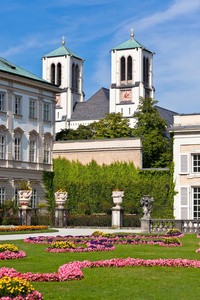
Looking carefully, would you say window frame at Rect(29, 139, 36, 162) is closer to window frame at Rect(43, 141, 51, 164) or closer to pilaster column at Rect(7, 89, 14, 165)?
window frame at Rect(43, 141, 51, 164)

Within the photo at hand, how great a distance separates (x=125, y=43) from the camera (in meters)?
105

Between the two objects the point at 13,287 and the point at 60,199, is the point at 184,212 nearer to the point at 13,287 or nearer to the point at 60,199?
the point at 60,199

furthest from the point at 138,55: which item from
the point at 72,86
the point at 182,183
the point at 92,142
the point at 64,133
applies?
the point at 182,183

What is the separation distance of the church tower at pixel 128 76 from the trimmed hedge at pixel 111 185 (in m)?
51.1

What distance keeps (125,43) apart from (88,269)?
310 feet

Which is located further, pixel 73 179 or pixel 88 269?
pixel 73 179

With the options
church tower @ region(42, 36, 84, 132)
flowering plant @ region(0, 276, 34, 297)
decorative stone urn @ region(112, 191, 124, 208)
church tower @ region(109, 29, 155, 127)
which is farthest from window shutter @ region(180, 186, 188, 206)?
church tower @ region(42, 36, 84, 132)

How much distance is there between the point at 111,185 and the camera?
46.4 metres

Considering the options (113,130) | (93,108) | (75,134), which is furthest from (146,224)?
(93,108)

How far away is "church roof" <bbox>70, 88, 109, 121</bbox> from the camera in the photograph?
106062 mm

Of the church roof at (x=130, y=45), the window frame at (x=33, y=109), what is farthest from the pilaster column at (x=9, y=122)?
the church roof at (x=130, y=45)

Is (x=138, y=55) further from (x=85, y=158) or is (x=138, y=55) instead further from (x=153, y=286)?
(x=153, y=286)

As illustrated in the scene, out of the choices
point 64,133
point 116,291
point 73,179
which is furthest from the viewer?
point 64,133

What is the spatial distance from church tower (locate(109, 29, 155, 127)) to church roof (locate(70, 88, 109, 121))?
132 inches
